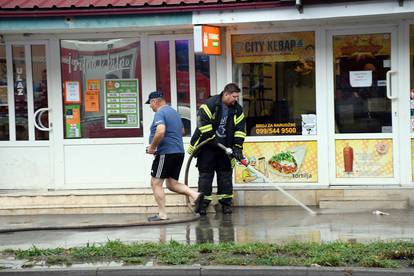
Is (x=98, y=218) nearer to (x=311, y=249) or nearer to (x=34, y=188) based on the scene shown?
(x=34, y=188)

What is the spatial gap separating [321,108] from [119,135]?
10.6ft

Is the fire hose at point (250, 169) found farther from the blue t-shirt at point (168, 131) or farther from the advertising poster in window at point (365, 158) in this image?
the advertising poster in window at point (365, 158)

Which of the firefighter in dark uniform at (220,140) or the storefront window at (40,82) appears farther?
the storefront window at (40,82)

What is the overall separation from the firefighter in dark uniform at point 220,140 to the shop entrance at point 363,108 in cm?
160

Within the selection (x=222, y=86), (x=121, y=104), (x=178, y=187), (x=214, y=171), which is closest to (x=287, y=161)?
(x=214, y=171)

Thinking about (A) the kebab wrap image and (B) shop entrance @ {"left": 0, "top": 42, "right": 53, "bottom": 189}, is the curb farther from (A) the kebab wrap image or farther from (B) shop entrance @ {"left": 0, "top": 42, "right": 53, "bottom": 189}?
(B) shop entrance @ {"left": 0, "top": 42, "right": 53, "bottom": 189}

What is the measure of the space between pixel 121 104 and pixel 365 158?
3.93m

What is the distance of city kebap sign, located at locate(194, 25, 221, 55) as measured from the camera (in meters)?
10.6

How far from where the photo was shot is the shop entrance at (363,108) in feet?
36.4

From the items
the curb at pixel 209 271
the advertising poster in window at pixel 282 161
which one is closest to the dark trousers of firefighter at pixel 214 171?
the advertising poster in window at pixel 282 161

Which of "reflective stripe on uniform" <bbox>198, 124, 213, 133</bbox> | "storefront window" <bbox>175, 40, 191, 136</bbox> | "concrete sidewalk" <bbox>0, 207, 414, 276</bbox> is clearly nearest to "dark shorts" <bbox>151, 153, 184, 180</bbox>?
"reflective stripe on uniform" <bbox>198, 124, 213, 133</bbox>

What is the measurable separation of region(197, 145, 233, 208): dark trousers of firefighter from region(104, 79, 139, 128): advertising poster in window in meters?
1.69

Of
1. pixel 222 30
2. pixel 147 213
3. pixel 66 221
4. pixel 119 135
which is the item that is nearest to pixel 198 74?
pixel 222 30

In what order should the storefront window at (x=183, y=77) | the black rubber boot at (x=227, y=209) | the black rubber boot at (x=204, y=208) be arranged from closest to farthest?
the black rubber boot at (x=204, y=208) → the black rubber boot at (x=227, y=209) → the storefront window at (x=183, y=77)
